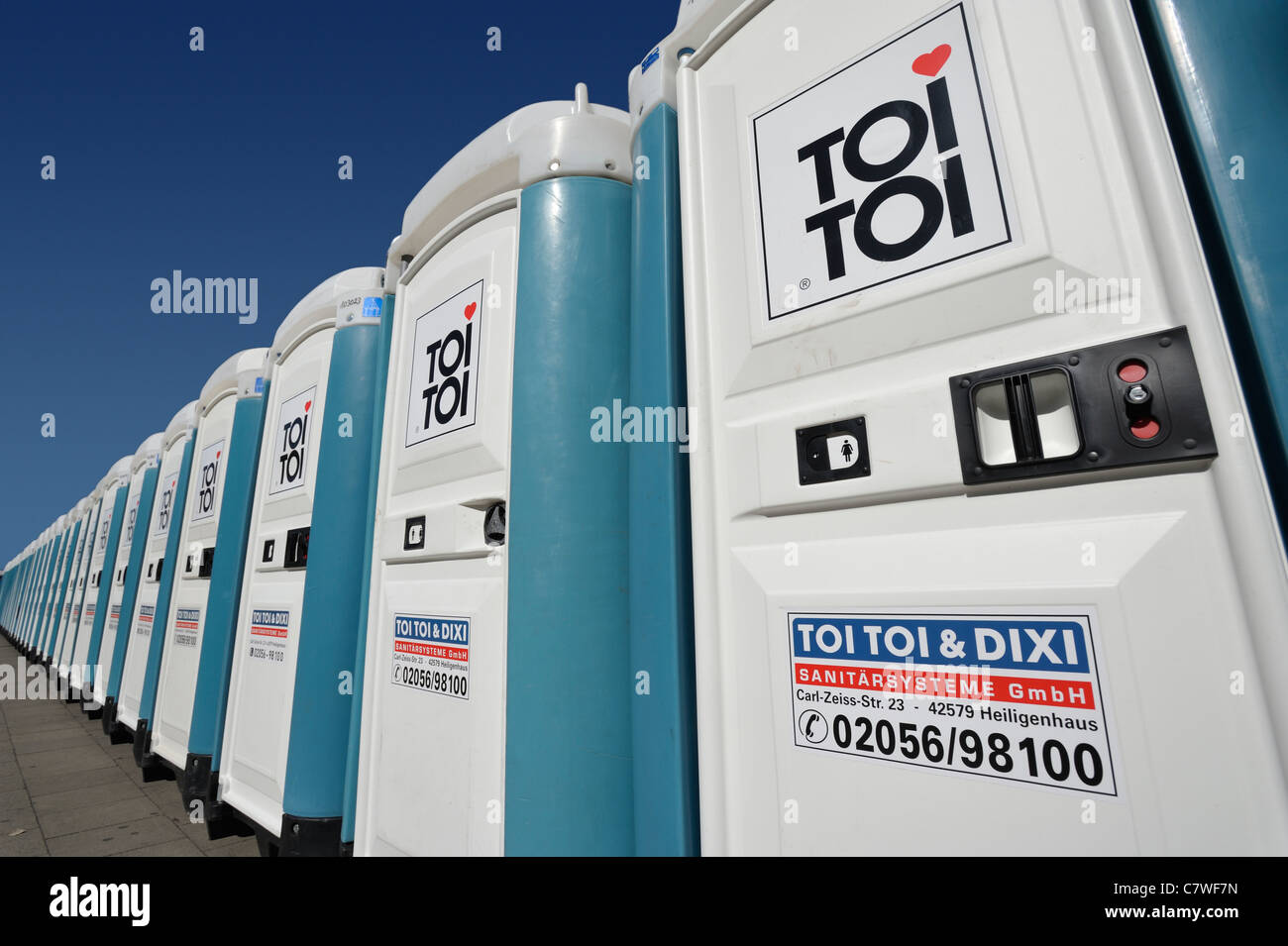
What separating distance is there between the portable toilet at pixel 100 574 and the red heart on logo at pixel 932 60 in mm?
8049

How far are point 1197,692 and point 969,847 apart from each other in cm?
35

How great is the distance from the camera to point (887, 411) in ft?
3.31

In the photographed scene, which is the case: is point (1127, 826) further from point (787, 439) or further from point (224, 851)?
point (224, 851)

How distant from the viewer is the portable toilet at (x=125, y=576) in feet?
17.9

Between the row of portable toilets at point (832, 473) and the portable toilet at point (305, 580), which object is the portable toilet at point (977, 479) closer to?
the row of portable toilets at point (832, 473)

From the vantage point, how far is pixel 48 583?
1178cm

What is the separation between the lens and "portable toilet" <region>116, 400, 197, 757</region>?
171 inches

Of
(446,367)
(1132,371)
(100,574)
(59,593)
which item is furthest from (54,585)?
(1132,371)

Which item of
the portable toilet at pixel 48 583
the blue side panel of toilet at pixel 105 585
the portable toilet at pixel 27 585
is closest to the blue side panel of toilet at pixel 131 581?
the blue side panel of toilet at pixel 105 585

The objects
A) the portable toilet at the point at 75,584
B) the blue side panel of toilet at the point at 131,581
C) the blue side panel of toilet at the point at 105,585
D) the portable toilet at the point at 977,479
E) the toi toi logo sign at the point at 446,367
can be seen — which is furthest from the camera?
the portable toilet at the point at 75,584

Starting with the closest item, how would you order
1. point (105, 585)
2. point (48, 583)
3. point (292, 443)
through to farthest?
point (292, 443) < point (105, 585) < point (48, 583)

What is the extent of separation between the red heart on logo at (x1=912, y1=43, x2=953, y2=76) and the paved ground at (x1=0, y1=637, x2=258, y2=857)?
12.4ft

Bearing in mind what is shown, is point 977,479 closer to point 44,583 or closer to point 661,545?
point 661,545

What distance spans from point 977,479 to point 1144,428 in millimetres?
198
